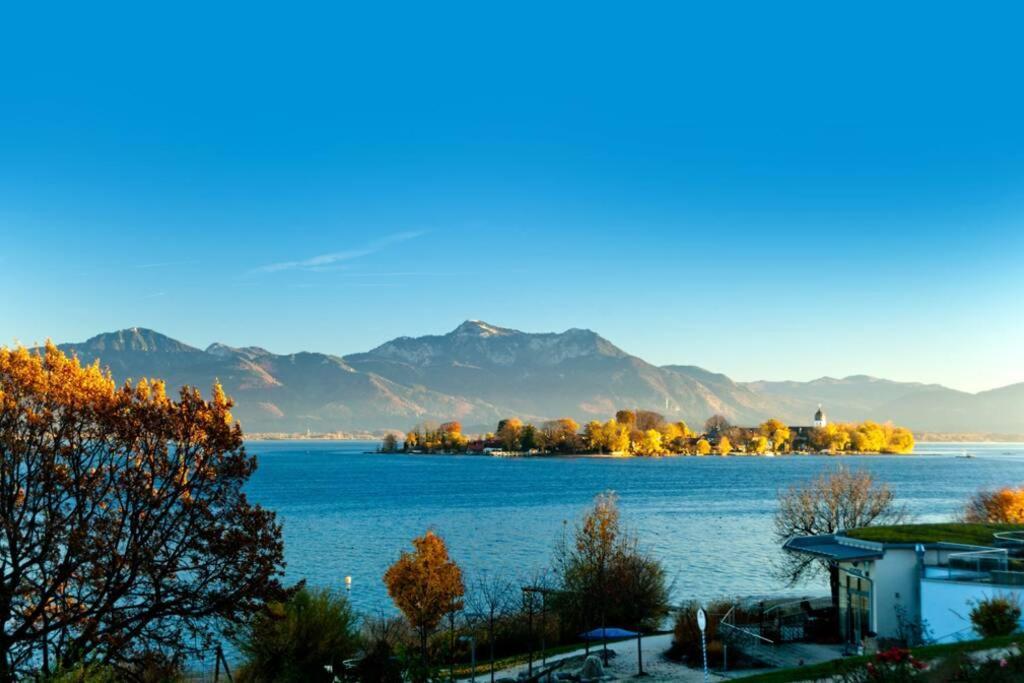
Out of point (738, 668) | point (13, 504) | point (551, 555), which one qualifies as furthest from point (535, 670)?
point (551, 555)

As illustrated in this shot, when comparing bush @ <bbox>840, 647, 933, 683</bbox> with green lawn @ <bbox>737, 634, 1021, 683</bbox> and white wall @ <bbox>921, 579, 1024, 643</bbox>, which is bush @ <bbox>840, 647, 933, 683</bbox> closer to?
green lawn @ <bbox>737, 634, 1021, 683</bbox>

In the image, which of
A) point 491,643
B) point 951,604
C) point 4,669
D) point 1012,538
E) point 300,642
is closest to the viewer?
point 4,669

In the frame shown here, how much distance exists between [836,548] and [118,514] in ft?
87.5

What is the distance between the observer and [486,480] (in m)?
192

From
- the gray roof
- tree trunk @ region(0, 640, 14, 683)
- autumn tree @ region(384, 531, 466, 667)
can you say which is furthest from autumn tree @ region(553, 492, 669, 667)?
tree trunk @ region(0, 640, 14, 683)

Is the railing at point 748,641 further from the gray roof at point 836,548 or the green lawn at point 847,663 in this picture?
the green lawn at point 847,663

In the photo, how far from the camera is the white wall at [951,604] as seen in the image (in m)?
29.4

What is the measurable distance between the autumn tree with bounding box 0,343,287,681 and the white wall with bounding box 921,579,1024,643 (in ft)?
71.7

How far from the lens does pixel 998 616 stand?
91.0 feet

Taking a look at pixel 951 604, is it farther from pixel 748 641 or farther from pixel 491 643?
pixel 491 643

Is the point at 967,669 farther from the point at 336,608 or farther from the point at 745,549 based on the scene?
the point at 745,549

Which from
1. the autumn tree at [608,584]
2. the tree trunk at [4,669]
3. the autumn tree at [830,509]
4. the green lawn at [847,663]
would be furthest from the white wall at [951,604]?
the autumn tree at [830,509]

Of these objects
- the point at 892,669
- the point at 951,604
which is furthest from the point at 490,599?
the point at 892,669

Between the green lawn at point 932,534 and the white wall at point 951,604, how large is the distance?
3.24 metres
